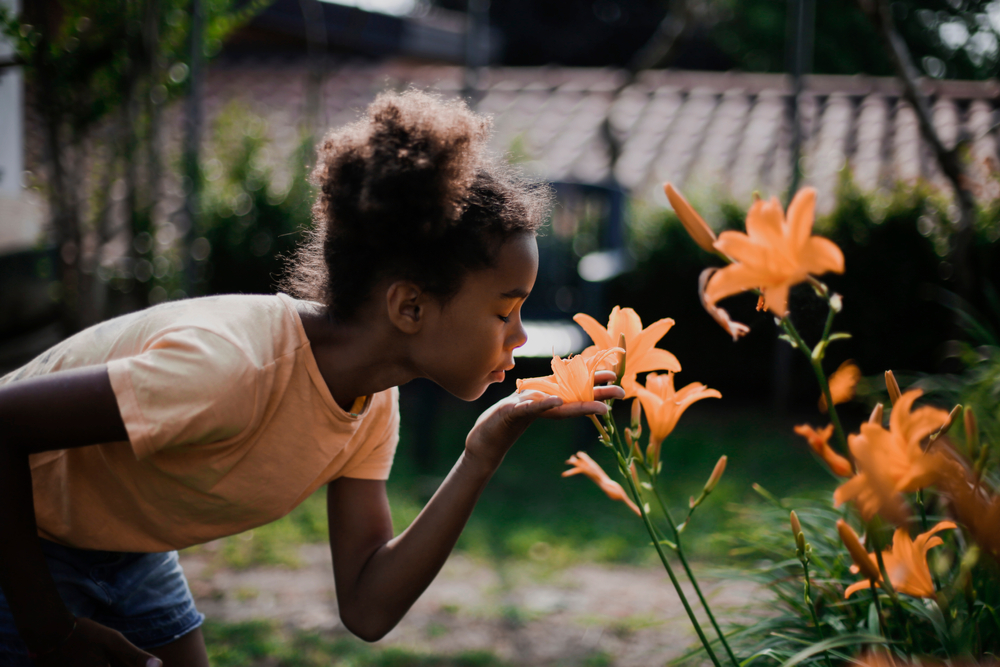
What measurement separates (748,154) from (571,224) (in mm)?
2982

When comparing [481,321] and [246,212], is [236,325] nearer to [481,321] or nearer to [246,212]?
[481,321]

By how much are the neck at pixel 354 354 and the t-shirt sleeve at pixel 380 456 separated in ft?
0.56

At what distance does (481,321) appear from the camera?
1.27 m

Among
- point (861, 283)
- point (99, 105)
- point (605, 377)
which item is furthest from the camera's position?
point (861, 283)

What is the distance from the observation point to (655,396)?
117cm

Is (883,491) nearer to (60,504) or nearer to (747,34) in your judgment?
(60,504)

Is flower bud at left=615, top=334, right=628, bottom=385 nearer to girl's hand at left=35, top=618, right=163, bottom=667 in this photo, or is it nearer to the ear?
the ear

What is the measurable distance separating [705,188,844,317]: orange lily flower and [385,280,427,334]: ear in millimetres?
540

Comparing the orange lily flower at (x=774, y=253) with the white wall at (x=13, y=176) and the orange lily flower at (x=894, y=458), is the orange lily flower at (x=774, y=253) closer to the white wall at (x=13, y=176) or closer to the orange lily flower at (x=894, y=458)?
the orange lily flower at (x=894, y=458)

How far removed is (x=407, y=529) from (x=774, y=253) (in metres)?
0.82

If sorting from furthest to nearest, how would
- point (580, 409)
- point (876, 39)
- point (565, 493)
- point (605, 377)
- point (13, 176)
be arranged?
point (876, 39), point (13, 176), point (565, 493), point (605, 377), point (580, 409)

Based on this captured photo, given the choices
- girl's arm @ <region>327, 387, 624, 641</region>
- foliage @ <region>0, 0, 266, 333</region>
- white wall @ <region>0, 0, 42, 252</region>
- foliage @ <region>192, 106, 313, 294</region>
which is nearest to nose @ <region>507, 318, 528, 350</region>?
girl's arm @ <region>327, 387, 624, 641</region>

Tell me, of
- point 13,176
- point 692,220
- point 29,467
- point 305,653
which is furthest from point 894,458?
point 13,176

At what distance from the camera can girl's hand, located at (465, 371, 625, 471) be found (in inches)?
43.3
